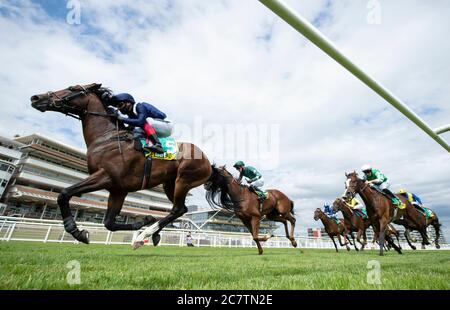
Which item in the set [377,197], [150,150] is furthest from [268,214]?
[150,150]

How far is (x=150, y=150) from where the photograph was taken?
4.41m

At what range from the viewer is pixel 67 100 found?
14.2 feet

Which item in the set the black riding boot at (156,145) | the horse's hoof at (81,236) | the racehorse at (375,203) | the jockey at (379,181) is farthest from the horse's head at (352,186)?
the horse's hoof at (81,236)

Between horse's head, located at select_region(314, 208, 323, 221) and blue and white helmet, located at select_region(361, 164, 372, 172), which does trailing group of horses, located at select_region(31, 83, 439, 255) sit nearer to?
blue and white helmet, located at select_region(361, 164, 372, 172)

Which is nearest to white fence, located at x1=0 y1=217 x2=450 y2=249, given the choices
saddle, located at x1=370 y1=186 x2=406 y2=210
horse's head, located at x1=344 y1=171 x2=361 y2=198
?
horse's head, located at x1=344 y1=171 x2=361 y2=198

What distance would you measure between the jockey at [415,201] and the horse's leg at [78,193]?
1112 cm

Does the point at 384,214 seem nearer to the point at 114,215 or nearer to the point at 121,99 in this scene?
the point at 114,215

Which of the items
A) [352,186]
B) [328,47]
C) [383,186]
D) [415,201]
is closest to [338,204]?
[415,201]

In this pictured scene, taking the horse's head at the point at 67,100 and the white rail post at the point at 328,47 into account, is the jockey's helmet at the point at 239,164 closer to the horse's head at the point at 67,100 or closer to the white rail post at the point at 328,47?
the horse's head at the point at 67,100

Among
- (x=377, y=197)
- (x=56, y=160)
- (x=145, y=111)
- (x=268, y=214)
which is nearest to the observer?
(x=145, y=111)

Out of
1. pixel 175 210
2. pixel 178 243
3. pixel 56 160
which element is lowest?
pixel 178 243

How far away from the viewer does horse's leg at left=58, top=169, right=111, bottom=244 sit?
3414 millimetres
